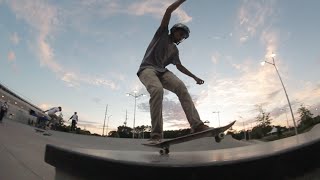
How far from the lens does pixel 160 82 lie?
4062mm

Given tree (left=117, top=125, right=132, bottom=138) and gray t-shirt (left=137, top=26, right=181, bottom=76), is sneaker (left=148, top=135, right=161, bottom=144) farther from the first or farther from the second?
tree (left=117, top=125, right=132, bottom=138)

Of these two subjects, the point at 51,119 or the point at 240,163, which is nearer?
the point at 240,163

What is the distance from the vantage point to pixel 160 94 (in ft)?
12.6

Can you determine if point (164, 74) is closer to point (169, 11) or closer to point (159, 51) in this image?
point (159, 51)

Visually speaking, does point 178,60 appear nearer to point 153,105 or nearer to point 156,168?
point 153,105

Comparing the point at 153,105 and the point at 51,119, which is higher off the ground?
the point at 51,119

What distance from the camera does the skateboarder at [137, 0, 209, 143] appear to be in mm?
3777

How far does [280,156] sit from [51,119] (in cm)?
2062

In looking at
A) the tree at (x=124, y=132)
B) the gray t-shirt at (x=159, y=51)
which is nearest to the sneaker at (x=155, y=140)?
the gray t-shirt at (x=159, y=51)

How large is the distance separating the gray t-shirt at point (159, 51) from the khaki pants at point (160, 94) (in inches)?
6.1

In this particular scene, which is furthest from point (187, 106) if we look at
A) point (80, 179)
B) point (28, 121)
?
point (28, 121)

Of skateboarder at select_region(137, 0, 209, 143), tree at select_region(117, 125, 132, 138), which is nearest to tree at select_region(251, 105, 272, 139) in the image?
tree at select_region(117, 125, 132, 138)

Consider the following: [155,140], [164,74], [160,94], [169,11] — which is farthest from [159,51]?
[155,140]

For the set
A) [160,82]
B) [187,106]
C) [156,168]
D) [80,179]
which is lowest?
[80,179]
